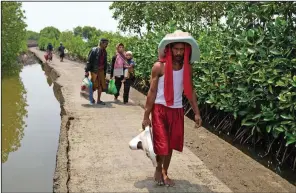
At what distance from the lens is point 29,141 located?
28.5 ft

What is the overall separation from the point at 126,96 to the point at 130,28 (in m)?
19.7

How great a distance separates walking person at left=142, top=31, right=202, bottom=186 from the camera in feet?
13.6

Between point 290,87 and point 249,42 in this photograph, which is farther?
point 249,42

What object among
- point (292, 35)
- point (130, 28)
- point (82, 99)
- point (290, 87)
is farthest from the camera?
point (130, 28)

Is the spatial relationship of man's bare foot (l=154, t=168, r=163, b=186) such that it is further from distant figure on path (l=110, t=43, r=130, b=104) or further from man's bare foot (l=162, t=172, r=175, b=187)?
distant figure on path (l=110, t=43, r=130, b=104)

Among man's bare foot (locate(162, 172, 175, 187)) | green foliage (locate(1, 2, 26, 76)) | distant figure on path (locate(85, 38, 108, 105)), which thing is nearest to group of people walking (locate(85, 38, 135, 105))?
distant figure on path (locate(85, 38, 108, 105))

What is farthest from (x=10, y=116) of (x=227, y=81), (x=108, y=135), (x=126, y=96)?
(x=227, y=81)

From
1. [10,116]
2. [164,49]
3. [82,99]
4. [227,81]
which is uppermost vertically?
[164,49]

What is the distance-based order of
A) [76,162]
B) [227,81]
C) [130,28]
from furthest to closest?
[130,28] → [227,81] → [76,162]

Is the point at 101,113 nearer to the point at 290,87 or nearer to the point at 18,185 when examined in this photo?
the point at 18,185

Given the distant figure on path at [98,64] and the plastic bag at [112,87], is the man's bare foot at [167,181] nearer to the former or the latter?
the distant figure on path at [98,64]

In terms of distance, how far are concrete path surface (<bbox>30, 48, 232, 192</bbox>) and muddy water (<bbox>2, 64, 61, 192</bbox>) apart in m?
0.72

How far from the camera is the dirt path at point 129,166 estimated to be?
4.45 m

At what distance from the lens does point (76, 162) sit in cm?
520
